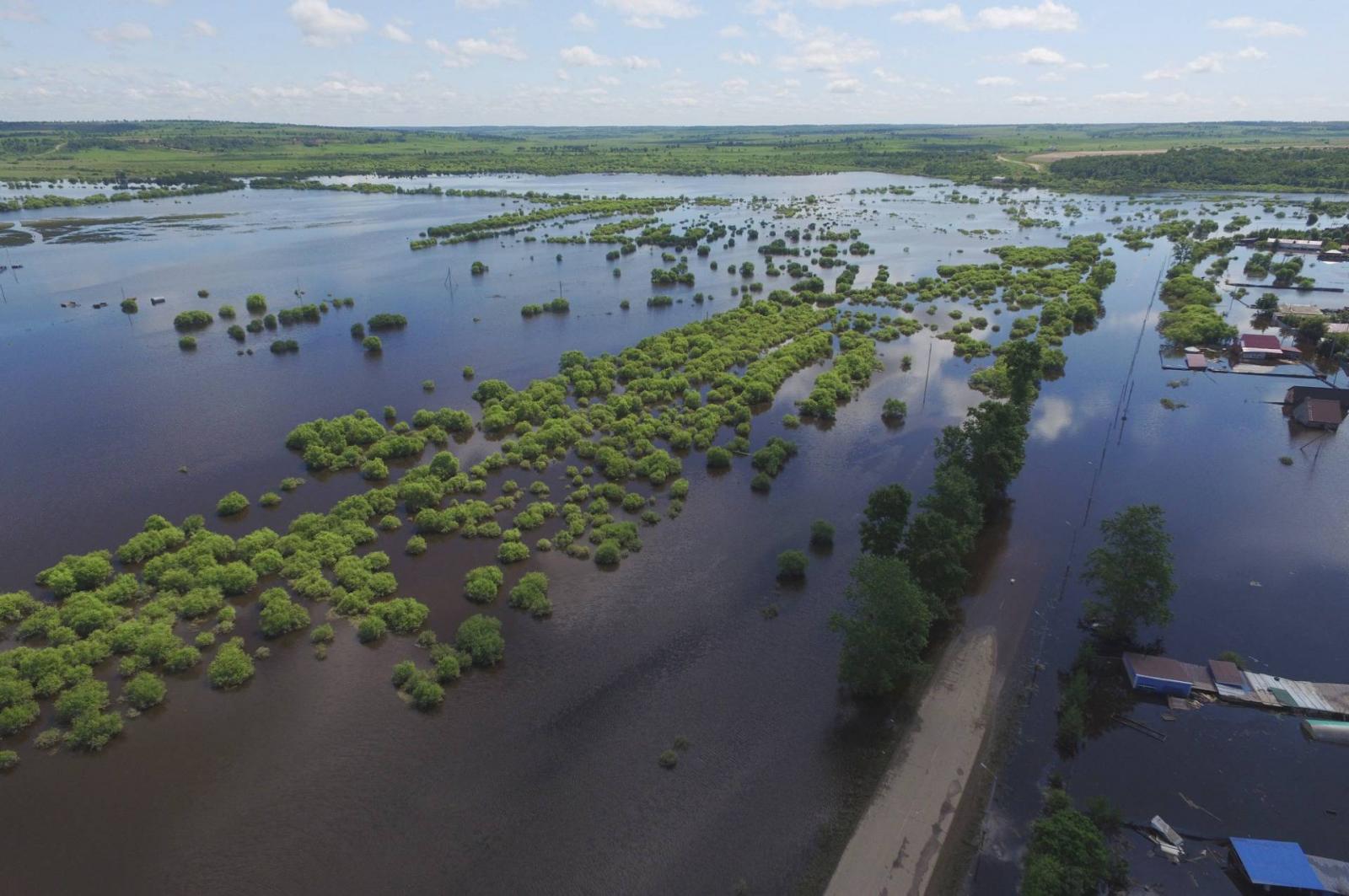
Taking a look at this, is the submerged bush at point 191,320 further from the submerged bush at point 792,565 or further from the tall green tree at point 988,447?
the tall green tree at point 988,447

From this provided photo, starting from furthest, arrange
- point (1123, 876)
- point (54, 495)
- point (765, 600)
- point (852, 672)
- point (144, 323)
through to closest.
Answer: point (144, 323)
point (54, 495)
point (765, 600)
point (852, 672)
point (1123, 876)

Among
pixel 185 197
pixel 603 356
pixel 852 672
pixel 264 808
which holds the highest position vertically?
pixel 185 197

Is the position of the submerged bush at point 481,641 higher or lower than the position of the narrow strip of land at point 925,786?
higher

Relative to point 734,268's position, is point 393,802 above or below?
below

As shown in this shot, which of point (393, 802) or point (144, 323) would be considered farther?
point (144, 323)

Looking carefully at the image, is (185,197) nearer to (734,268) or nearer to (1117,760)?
(734,268)

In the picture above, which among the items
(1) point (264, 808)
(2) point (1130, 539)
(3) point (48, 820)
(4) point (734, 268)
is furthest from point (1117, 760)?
(4) point (734, 268)

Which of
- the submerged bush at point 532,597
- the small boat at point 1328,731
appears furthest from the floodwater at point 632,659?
the small boat at point 1328,731
